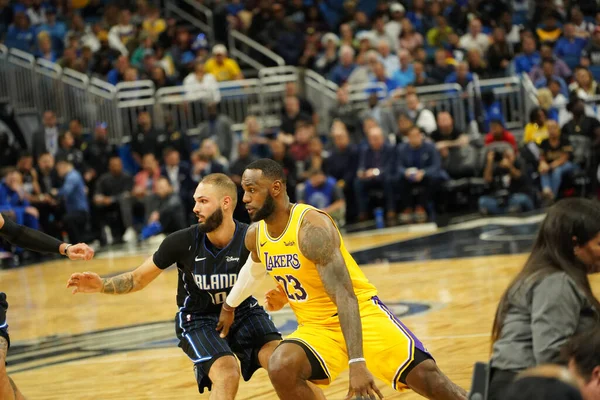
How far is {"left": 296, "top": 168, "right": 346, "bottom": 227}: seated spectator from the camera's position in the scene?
17750 millimetres

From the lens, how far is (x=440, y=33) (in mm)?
22000

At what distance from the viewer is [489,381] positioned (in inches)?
178

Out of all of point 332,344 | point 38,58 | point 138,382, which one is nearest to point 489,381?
point 332,344

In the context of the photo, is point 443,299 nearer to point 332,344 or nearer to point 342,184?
point 332,344

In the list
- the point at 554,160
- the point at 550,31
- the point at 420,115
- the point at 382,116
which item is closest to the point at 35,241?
the point at 554,160

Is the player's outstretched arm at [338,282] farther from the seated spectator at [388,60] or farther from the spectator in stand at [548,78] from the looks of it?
the seated spectator at [388,60]

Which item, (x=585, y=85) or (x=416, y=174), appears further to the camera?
(x=585, y=85)

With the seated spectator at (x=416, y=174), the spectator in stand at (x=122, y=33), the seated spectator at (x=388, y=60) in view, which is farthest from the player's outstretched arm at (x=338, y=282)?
the spectator in stand at (x=122, y=33)

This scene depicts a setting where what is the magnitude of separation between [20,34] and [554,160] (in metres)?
12.5

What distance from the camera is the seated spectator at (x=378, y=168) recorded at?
18578 mm

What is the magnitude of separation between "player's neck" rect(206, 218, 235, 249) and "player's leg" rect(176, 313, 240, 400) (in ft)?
1.51

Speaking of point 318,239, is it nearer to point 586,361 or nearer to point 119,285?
point 119,285

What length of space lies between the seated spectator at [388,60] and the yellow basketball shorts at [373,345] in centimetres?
1544

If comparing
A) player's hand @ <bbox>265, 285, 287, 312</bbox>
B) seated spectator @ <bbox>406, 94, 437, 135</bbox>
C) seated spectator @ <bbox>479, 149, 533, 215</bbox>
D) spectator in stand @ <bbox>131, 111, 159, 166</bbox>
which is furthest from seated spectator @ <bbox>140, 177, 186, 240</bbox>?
player's hand @ <bbox>265, 285, 287, 312</bbox>
